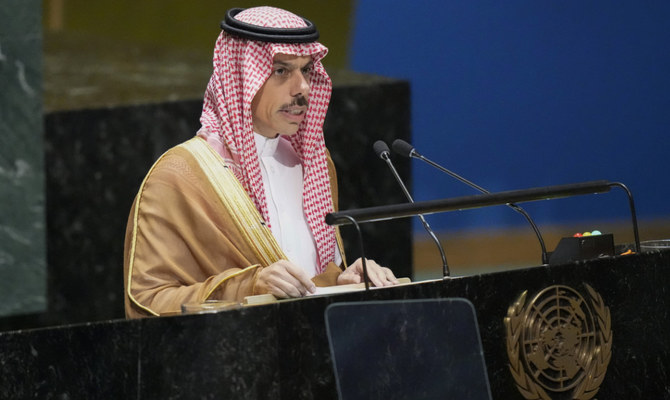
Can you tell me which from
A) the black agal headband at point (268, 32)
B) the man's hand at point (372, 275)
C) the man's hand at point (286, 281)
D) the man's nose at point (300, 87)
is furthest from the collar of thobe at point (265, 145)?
the man's hand at point (286, 281)

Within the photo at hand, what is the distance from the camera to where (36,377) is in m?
2.19

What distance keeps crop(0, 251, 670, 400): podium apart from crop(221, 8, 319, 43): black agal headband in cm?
112

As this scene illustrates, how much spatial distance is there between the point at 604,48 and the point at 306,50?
2.79 meters

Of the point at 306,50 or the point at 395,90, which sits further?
the point at 395,90

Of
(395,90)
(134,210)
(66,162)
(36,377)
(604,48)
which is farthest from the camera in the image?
(604,48)

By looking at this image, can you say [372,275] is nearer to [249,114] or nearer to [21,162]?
[249,114]

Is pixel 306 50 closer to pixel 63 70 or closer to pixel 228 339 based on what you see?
pixel 228 339

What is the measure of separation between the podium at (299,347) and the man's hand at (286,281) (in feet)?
1.23

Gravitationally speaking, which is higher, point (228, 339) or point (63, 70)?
point (63, 70)

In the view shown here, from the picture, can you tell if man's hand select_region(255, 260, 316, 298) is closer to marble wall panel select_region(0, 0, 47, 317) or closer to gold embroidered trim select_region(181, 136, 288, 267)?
gold embroidered trim select_region(181, 136, 288, 267)

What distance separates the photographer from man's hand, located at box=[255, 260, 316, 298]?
2705mm

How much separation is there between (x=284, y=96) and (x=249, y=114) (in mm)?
128

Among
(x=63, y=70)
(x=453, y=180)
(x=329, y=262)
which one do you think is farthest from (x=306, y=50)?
(x=453, y=180)

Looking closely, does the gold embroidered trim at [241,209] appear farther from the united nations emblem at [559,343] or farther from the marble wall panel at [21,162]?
the marble wall panel at [21,162]
